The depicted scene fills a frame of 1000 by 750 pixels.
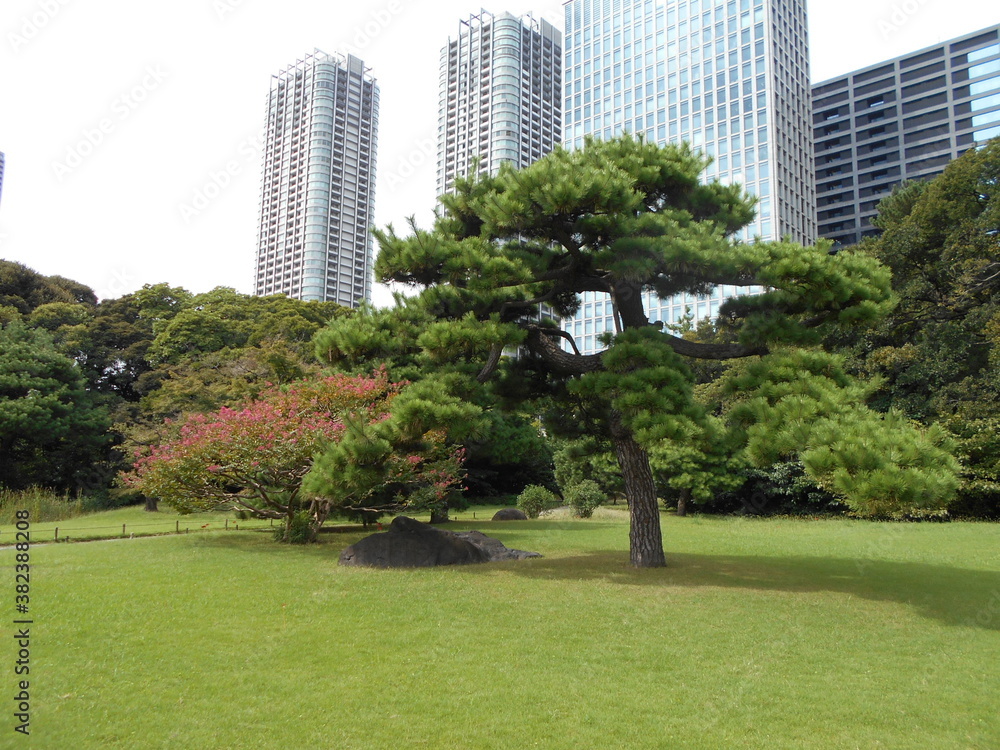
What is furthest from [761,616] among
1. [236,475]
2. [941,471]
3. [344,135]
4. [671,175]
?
[344,135]

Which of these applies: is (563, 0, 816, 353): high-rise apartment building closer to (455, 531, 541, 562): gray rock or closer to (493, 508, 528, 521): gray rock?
(493, 508, 528, 521): gray rock

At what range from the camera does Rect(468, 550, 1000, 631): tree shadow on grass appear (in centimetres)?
709

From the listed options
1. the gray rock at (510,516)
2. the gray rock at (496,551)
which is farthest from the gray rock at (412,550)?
the gray rock at (510,516)

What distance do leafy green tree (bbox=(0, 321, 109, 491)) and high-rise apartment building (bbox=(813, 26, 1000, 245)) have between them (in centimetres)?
6592

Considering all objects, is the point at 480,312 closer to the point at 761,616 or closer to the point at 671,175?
the point at 671,175

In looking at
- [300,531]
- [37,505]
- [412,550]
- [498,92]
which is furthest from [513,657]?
[498,92]

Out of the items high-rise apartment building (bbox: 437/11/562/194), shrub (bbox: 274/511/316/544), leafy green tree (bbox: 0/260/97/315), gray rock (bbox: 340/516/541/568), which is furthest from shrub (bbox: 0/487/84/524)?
high-rise apartment building (bbox: 437/11/562/194)

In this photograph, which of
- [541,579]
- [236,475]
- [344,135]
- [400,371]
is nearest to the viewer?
[541,579]

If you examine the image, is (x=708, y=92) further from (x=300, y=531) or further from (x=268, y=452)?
(x=268, y=452)

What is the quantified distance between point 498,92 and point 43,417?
63.8m

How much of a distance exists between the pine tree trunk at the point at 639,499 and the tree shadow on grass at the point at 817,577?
0.25 m

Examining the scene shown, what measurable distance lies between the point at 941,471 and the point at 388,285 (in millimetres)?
6878

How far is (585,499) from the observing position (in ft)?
70.6

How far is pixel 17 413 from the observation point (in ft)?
67.8
